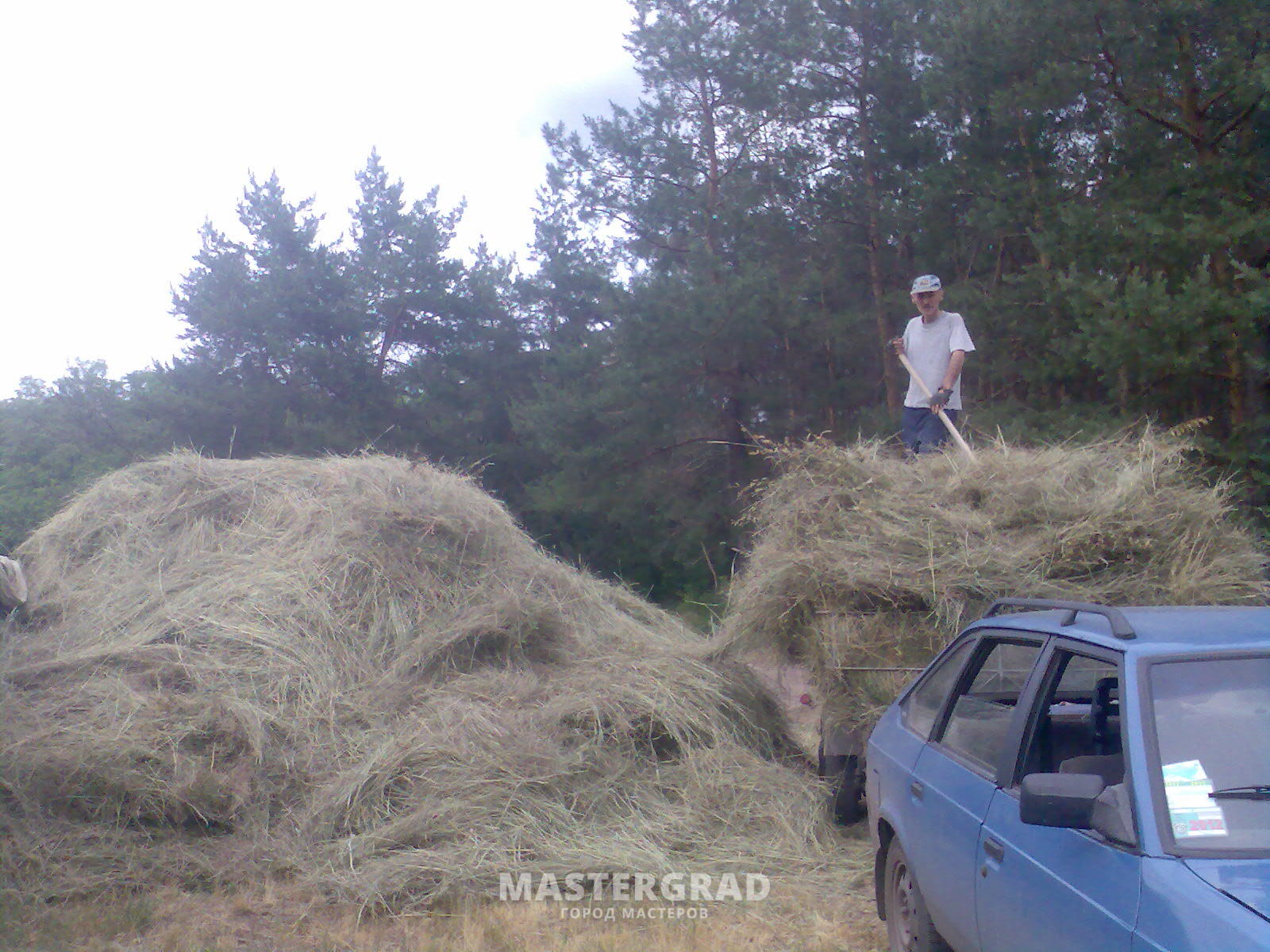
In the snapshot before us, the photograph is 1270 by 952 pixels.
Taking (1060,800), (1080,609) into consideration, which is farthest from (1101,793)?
(1080,609)

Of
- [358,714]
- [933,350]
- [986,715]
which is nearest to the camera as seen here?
[986,715]

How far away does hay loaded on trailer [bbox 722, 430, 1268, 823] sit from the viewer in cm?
525

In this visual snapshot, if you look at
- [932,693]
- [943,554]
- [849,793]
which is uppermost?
[943,554]

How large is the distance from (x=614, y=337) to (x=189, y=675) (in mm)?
10779

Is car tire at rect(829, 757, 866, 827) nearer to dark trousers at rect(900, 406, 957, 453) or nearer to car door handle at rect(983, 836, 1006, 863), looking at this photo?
dark trousers at rect(900, 406, 957, 453)

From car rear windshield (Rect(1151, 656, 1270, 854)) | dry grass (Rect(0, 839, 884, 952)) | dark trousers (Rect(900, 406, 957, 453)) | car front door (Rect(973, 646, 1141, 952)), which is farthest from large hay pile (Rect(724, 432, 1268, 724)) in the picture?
car rear windshield (Rect(1151, 656, 1270, 854))

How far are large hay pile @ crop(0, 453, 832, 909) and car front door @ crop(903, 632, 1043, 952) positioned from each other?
2023mm

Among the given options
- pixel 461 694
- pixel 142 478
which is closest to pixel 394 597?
pixel 461 694

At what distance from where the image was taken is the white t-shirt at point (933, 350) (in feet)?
25.2

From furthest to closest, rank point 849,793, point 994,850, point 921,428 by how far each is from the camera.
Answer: point 921,428 → point 849,793 → point 994,850

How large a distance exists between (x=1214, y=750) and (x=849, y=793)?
11.9 feet

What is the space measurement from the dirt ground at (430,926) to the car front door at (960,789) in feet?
4.31

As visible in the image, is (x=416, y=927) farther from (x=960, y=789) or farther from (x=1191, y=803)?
(x=1191, y=803)

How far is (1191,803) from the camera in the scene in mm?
2471
